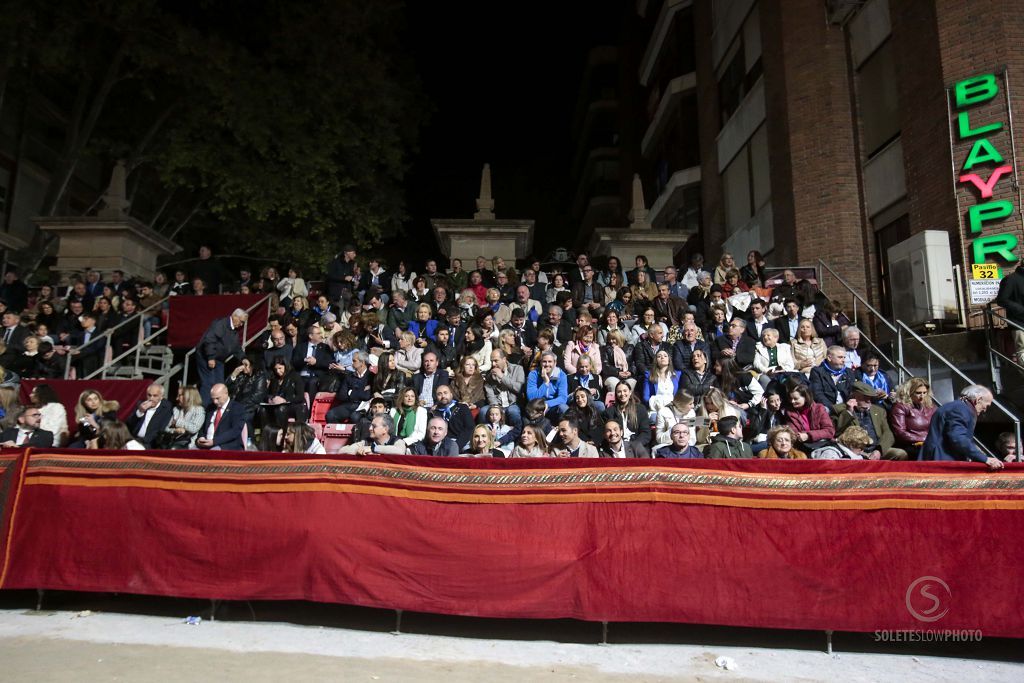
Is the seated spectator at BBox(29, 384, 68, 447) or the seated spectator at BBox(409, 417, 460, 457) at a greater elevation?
the seated spectator at BBox(29, 384, 68, 447)

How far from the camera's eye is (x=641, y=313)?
12539 mm

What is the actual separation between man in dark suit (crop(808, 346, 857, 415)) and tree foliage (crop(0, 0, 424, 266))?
15194mm

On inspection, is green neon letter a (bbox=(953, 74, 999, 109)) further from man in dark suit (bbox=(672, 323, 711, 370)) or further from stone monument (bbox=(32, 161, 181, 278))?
stone monument (bbox=(32, 161, 181, 278))

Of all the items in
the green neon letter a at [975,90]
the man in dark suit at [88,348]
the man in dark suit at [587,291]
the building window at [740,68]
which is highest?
the building window at [740,68]

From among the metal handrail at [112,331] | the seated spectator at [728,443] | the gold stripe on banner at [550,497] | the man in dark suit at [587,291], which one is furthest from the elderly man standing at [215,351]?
the seated spectator at [728,443]

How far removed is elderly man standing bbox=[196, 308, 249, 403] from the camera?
11.0 metres

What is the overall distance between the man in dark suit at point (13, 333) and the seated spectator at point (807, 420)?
12.1m

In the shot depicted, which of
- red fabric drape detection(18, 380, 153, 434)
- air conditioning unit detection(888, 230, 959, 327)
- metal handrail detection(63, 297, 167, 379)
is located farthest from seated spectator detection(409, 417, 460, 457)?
air conditioning unit detection(888, 230, 959, 327)

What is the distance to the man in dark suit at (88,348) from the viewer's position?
1240cm

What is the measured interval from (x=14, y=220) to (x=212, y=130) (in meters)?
12.6

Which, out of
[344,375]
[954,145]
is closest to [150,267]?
[344,375]

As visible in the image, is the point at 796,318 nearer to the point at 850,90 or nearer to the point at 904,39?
the point at 904,39

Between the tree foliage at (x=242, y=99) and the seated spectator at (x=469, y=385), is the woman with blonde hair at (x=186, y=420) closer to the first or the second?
the seated spectator at (x=469, y=385)

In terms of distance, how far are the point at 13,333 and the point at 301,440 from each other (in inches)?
280
